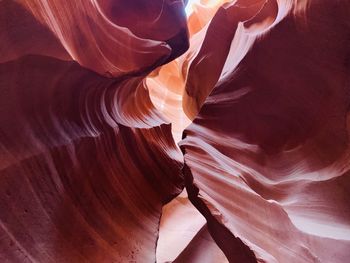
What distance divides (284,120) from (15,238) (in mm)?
1316

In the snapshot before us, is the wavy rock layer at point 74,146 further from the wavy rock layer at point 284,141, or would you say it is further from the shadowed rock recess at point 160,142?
the wavy rock layer at point 284,141

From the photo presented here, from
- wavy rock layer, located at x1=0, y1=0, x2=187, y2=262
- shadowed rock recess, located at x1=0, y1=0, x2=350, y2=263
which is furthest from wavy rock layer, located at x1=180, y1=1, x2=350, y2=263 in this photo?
wavy rock layer, located at x1=0, y1=0, x2=187, y2=262

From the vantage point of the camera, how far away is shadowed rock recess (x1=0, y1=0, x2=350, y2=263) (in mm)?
1062

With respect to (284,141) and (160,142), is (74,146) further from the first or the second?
(284,141)

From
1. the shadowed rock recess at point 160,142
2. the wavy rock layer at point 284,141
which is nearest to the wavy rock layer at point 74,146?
the shadowed rock recess at point 160,142

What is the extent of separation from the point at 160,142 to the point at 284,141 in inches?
30.7

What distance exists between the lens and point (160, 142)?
6.81 feet

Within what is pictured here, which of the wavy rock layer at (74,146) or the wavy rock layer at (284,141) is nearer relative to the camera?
the wavy rock layer at (74,146)

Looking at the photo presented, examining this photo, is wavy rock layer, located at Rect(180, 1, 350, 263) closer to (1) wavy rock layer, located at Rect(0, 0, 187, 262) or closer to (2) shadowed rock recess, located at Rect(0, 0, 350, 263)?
(2) shadowed rock recess, located at Rect(0, 0, 350, 263)

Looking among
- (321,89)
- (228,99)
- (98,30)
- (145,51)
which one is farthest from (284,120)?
(98,30)

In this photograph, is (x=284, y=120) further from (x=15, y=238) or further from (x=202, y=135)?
(x=15, y=238)

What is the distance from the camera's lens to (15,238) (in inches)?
39.1

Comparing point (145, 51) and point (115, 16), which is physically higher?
point (115, 16)

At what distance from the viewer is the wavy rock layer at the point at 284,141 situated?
1.17 meters
